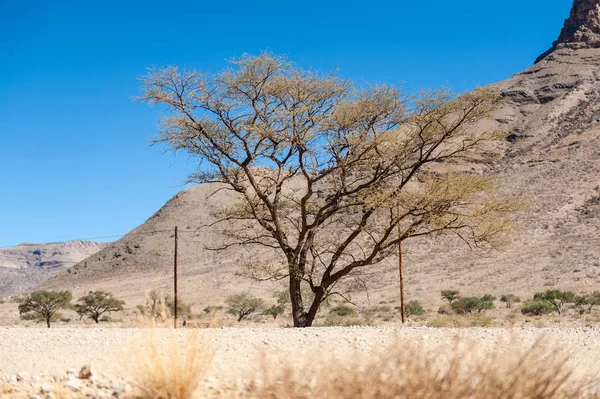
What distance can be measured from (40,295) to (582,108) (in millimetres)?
69598

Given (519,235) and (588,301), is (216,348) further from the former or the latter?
(519,235)

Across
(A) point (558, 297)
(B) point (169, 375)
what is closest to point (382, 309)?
(A) point (558, 297)

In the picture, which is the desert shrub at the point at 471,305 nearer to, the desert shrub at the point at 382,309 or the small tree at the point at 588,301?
the desert shrub at the point at 382,309

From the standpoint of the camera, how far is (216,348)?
25.6 feet

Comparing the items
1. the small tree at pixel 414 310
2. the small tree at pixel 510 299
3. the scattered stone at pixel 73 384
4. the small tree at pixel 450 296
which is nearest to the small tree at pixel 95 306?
the small tree at pixel 414 310

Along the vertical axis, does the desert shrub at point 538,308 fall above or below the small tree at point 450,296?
below

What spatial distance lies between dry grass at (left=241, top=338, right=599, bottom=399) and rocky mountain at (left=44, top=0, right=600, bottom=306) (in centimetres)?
2012

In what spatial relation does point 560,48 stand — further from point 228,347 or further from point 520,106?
point 228,347

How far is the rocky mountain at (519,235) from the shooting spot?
48.6 meters

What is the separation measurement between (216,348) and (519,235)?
51.0 m

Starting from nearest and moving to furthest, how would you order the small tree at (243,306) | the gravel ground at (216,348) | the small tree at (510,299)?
the gravel ground at (216,348), the small tree at (510,299), the small tree at (243,306)

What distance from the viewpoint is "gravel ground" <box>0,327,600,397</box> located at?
635 cm

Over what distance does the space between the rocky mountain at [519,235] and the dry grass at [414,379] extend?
20122 millimetres

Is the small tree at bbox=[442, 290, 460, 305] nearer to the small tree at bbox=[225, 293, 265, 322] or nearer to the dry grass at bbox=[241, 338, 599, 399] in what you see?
the small tree at bbox=[225, 293, 265, 322]
